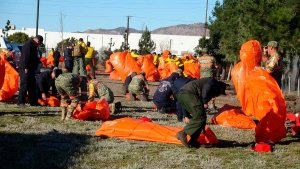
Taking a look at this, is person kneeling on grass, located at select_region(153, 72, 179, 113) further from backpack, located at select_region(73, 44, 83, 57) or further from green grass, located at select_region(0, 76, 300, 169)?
backpack, located at select_region(73, 44, 83, 57)

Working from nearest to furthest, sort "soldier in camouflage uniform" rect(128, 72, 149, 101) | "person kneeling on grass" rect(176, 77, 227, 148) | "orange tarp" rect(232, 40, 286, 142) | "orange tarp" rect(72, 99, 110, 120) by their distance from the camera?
"person kneeling on grass" rect(176, 77, 227, 148) → "orange tarp" rect(232, 40, 286, 142) → "orange tarp" rect(72, 99, 110, 120) → "soldier in camouflage uniform" rect(128, 72, 149, 101)

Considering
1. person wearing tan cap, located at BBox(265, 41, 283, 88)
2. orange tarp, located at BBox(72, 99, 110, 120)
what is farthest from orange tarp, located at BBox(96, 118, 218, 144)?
orange tarp, located at BBox(72, 99, 110, 120)

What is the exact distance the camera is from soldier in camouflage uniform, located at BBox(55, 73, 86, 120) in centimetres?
1132

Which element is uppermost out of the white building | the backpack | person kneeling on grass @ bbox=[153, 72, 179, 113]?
the white building

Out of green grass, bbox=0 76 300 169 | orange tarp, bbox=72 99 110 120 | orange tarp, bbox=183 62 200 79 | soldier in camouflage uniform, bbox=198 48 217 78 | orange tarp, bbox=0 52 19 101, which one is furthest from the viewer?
orange tarp, bbox=183 62 200 79

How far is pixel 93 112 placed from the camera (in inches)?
474

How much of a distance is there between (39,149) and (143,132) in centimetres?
203

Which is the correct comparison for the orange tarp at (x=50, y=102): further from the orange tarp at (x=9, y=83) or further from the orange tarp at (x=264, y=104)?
the orange tarp at (x=264, y=104)

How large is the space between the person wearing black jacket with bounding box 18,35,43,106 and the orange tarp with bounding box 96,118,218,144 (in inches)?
179

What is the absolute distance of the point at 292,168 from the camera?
7934mm

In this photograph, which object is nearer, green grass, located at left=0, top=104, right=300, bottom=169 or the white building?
green grass, located at left=0, top=104, right=300, bottom=169

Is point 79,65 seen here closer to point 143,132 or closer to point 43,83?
point 43,83

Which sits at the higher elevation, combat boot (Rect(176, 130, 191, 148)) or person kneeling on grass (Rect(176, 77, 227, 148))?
person kneeling on grass (Rect(176, 77, 227, 148))

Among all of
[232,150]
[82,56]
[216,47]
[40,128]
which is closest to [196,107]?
[232,150]
